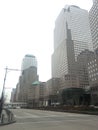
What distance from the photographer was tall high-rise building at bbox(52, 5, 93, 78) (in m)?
172

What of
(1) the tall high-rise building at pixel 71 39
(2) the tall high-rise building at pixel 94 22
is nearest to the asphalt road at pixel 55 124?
(2) the tall high-rise building at pixel 94 22

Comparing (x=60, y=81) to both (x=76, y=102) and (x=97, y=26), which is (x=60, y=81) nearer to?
(x=76, y=102)

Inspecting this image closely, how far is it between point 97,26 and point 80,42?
228ft

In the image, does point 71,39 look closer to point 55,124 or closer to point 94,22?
point 94,22

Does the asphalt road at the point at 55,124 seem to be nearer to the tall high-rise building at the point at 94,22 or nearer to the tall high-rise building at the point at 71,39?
the tall high-rise building at the point at 94,22

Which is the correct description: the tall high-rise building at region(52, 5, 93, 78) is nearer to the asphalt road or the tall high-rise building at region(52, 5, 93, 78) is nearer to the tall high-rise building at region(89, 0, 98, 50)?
the tall high-rise building at region(89, 0, 98, 50)

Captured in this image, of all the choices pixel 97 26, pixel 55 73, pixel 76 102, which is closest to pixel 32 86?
pixel 55 73

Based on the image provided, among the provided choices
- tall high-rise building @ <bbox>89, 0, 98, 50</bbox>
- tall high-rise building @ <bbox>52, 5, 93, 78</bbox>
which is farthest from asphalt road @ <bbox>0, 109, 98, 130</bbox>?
tall high-rise building @ <bbox>52, 5, 93, 78</bbox>

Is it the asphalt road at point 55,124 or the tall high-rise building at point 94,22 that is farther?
the tall high-rise building at point 94,22

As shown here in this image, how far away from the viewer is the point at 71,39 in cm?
17975

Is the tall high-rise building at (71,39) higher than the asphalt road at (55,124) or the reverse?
higher

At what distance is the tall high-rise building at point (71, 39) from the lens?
17188cm

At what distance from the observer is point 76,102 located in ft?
358

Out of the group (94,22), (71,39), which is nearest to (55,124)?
(94,22)
